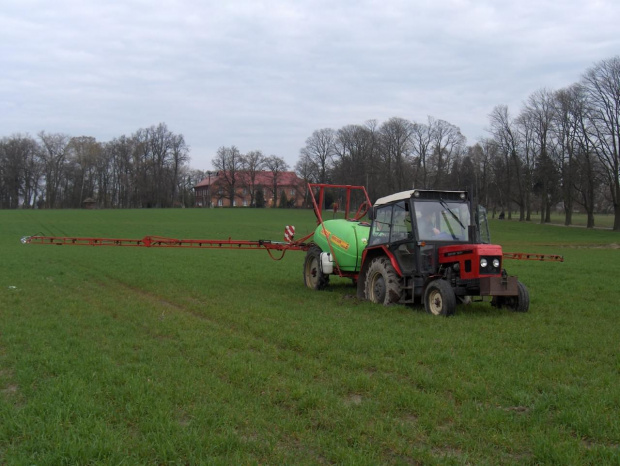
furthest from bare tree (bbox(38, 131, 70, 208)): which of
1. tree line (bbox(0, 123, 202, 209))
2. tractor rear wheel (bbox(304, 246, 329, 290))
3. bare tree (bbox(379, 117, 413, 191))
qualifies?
tractor rear wheel (bbox(304, 246, 329, 290))

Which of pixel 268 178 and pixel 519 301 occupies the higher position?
pixel 268 178

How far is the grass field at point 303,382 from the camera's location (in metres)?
4.21

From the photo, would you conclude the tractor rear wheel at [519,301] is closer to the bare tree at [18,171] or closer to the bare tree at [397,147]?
the bare tree at [397,147]

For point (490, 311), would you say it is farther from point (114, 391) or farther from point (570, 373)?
point (114, 391)

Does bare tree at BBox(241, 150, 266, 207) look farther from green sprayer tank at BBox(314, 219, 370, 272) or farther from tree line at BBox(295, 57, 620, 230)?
green sprayer tank at BBox(314, 219, 370, 272)

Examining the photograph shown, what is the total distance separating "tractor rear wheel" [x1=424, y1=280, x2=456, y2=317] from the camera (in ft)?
30.1

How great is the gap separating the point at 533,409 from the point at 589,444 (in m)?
0.69

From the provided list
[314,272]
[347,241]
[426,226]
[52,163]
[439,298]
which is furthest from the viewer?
[52,163]

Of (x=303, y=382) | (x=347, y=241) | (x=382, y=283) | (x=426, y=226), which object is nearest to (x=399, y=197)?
(x=426, y=226)

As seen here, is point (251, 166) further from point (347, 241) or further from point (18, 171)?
point (347, 241)

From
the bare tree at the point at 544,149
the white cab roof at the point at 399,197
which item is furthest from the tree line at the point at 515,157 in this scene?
the white cab roof at the point at 399,197

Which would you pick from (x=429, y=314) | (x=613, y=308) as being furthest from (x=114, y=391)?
(x=613, y=308)

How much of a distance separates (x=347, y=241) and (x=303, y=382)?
7487 millimetres

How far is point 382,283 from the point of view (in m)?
10.8
